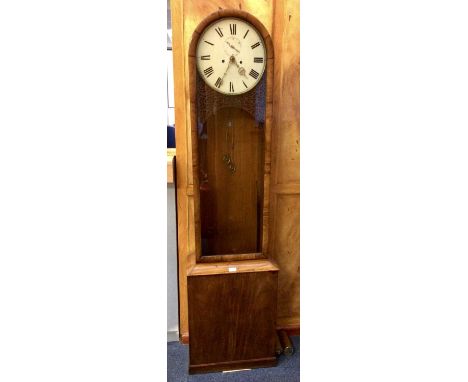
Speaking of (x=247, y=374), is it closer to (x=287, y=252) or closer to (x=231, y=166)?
(x=287, y=252)

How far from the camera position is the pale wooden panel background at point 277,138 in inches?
49.9

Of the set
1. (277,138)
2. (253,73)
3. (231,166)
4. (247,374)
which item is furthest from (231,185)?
(247,374)

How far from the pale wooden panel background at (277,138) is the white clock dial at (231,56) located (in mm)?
143

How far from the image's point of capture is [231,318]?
123 cm

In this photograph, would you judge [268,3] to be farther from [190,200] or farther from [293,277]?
[293,277]

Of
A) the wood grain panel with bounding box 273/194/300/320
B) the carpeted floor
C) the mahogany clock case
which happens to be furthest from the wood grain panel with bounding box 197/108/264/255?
the carpeted floor

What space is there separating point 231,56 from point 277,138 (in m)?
0.40

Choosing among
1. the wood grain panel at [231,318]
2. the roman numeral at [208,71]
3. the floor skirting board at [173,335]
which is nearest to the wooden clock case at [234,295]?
the wood grain panel at [231,318]

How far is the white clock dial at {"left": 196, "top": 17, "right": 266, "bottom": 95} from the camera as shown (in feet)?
3.64

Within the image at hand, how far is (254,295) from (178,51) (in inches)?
39.7

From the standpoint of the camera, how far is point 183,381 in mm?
1225

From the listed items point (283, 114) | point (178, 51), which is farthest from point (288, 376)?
point (178, 51)

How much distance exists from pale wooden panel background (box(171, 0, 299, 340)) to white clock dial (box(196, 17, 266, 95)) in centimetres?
14

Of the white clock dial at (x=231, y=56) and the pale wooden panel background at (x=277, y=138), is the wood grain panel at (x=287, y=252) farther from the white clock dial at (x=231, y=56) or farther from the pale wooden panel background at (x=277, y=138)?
the white clock dial at (x=231, y=56)
